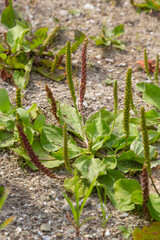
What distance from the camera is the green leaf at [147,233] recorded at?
239cm

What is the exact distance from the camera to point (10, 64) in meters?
4.06

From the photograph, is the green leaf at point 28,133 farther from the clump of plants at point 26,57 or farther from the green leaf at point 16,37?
the green leaf at point 16,37

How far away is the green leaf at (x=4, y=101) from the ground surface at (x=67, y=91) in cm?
39

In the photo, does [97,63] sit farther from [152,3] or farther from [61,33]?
[152,3]

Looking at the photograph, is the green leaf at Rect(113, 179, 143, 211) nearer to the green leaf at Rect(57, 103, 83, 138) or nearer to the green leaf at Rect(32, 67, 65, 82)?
the green leaf at Rect(57, 103, 83, 138)

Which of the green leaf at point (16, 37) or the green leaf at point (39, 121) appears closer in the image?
the green leaf at point (39, 121)

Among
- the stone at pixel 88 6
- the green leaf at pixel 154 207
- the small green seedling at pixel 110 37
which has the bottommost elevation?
the green leaf at pixel 154 207

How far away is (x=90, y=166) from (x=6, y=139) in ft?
2.67

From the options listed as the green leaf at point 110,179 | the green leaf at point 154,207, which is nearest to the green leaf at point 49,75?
the green leaf at point 110,179

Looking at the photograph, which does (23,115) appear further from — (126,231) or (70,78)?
(126,231)

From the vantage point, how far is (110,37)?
4840 millimetres

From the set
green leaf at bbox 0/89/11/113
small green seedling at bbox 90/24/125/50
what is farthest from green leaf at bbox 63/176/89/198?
small green seedling at bbox 90/24/125/50

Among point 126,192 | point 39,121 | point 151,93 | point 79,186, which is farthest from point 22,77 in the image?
point 126,192

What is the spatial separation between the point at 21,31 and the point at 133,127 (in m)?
1.99
